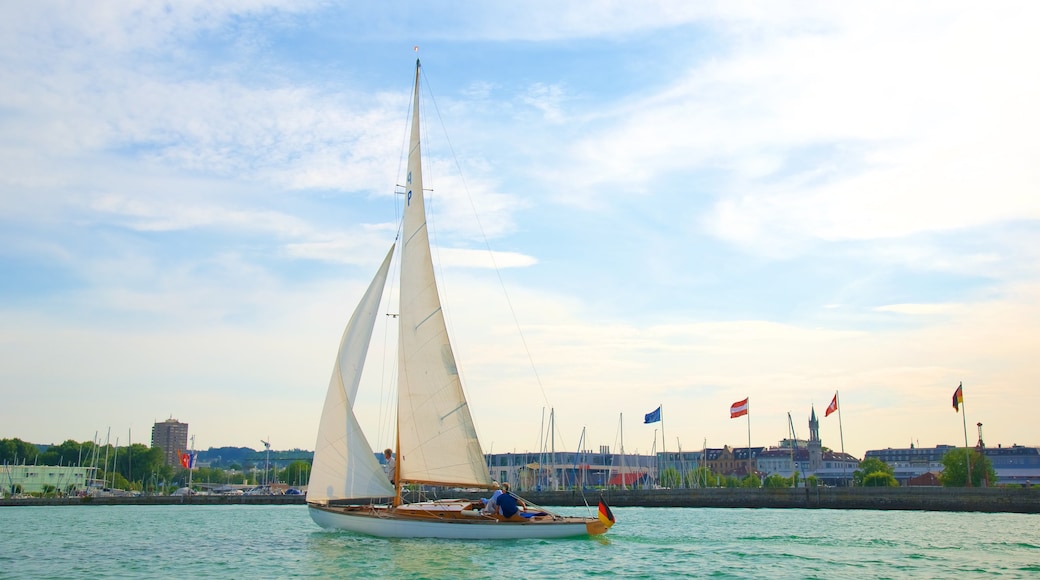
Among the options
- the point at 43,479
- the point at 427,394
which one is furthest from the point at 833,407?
the point at 43,479

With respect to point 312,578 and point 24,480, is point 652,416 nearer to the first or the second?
point 312,578

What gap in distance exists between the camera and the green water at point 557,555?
30.7m

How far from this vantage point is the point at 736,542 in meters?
43.1

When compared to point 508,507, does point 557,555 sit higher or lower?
lower

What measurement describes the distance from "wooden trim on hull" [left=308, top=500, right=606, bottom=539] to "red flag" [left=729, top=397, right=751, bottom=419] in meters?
62.9

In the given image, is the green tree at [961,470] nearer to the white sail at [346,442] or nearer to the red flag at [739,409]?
the red flag at [739,409]

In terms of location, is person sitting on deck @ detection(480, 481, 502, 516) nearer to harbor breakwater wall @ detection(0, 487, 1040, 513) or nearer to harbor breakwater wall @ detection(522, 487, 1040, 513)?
harbor breakwater wall @ detection(0, 487, 1040, 513)

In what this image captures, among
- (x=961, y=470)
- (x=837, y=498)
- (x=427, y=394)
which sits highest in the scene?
(x=427, y=394)

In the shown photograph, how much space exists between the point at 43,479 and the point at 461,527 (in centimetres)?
14517

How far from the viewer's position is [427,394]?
133 ft

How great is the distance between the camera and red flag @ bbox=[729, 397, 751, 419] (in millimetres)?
99125

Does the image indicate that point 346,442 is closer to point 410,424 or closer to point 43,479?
point 410,424

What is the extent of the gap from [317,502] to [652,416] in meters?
66.1

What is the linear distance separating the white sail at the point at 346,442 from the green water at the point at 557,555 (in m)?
2.26
